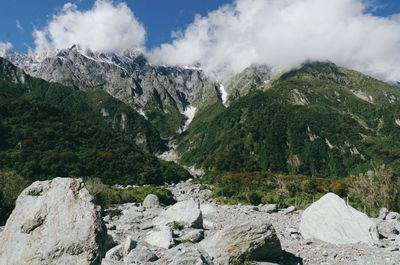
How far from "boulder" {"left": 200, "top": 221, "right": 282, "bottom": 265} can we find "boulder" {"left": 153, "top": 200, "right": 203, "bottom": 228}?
27.9 feet

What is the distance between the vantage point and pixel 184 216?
3447 cm

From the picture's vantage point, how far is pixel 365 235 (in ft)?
104

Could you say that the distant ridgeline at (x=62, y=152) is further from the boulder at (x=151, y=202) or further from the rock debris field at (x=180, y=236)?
the rock debris field at (x=180, y=236)

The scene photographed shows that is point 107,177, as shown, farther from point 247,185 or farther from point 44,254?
point 44,254

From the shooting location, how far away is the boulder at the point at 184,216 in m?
33.9

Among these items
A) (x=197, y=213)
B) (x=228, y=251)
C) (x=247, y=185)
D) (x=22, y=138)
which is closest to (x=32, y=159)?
(x=22, y=138)

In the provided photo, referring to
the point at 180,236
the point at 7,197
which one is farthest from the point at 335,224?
the point at 7,197

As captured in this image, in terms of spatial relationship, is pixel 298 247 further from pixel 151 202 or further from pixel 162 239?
pixel 151 202

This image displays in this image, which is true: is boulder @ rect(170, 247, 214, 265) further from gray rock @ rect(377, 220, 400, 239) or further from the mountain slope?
the mountain slope

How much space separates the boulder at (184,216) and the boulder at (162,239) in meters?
3.58

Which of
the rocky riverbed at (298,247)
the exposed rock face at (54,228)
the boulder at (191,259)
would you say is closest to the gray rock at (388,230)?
the rocky riverbed at (298,247)

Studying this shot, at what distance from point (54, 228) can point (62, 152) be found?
140641 mm

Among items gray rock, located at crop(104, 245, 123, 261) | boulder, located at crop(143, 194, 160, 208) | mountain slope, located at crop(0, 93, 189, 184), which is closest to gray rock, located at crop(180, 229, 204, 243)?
gray rock, located at crop(104, 245, 123, 261)

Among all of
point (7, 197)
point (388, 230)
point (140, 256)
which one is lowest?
point (388, 230)
